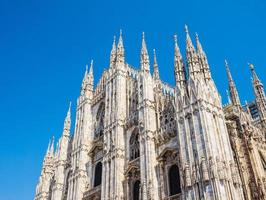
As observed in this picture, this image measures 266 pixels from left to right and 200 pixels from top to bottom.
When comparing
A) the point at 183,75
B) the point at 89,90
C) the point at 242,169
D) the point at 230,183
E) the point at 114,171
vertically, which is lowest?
→ the point at 230,183

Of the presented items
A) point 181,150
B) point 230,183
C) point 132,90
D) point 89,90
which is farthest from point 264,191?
point 89,90

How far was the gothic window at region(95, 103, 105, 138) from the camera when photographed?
3900 cm

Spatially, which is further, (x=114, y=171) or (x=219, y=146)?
(x=114, y=171)

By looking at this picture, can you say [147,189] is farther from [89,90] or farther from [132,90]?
[89,90]

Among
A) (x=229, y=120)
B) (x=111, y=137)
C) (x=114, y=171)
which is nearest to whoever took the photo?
Result: (x=229, y=120)

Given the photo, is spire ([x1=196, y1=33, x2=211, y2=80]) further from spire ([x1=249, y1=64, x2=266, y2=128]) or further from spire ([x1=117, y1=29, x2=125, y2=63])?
spire ([x1=117, y1=29, x2=125, y2=63])

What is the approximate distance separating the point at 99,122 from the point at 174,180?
16374mm

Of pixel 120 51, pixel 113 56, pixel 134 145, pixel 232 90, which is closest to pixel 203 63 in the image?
pixel 232 90

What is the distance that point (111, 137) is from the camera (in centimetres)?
3381

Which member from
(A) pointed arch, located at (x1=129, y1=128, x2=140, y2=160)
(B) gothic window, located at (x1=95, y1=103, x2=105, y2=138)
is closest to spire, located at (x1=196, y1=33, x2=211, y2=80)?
(A) pointed arch, located at (x1=129, y1=128, x2=140, y2=160)

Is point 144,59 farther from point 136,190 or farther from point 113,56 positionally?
point 136,190

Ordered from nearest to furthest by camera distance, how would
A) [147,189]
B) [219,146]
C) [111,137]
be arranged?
[219,146]
[147,189]
[111,137]

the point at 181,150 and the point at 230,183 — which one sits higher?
the point at 181,150

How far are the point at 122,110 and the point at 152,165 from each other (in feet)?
31.6
